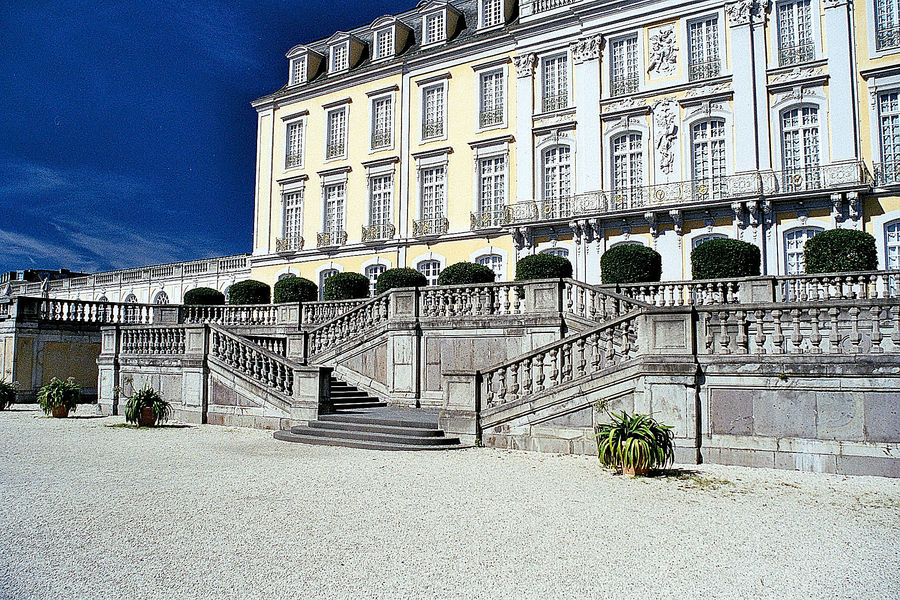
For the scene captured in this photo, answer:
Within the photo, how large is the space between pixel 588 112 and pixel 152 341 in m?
17.3

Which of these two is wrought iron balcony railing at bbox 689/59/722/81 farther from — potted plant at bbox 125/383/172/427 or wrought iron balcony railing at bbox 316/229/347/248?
potted plant at bbox 125/383/172/427

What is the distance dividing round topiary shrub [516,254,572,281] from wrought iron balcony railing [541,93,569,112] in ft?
27.4

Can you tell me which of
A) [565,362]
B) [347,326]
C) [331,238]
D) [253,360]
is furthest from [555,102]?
[565,362]

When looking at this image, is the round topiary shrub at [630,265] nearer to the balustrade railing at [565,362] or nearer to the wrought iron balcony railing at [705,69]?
the wrought iron balcony railing at [705,69]

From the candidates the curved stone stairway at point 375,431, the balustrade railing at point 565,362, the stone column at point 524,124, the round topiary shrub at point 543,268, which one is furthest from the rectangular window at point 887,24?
the curved stone stairway at point 375,431

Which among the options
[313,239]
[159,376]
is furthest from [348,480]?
[313,239]

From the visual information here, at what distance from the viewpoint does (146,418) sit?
15750 mm

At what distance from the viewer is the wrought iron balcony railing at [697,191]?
2175cm

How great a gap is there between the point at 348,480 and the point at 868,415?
24.0ft

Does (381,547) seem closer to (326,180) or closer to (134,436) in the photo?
(134,436)

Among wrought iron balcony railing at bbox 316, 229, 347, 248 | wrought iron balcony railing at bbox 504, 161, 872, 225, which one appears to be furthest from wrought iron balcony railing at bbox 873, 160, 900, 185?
wrought iron balcony railing at bbox 316, 229, 347, 248

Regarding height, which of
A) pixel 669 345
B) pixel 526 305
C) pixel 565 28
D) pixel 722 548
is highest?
pixel 565 28

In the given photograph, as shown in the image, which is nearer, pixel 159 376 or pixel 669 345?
pixel 669 345

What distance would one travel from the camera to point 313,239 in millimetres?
33469
